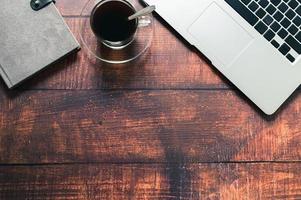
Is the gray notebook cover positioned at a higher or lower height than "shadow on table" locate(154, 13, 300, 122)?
lower

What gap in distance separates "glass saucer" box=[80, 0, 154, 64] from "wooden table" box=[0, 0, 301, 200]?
0.01 m

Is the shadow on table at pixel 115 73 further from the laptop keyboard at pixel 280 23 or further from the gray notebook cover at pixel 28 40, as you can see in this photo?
the laptop keyboard at pixel 280 23

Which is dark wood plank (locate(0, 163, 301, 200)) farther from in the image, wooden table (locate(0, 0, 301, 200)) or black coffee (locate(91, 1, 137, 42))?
black coffee (locate(91, 1, 137, 42))

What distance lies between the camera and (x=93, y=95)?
73 cm

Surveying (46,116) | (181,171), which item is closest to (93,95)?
(46,116)

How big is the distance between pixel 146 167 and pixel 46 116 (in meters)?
0.18

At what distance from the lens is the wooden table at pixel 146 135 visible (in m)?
0.71

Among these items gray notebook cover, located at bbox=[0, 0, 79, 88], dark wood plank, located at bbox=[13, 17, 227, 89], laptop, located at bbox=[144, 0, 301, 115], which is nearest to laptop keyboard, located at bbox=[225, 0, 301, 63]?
laptop, located at bbox=[144, 0, 301, 115]

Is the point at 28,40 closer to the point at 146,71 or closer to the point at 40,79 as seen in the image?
the point at 40,79

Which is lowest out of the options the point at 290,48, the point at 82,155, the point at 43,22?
the point at 82,155

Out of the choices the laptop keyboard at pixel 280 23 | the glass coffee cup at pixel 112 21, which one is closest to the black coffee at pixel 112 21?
the glass coffee cup at pixel 112 21

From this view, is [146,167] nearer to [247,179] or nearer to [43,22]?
[247,179]

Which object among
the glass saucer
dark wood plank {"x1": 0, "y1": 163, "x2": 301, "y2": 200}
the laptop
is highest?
the laptop

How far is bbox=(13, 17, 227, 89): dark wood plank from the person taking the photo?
73cm
